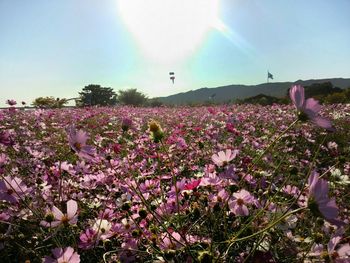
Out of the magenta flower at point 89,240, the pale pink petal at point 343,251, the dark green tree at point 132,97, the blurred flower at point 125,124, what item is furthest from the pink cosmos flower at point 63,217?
the dark green tree at point 132,97

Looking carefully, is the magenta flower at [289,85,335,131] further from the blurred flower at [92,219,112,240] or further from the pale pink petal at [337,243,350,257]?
the blurred flower at [92,219,112,240]

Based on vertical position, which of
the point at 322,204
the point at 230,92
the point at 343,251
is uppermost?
the point at 230,92

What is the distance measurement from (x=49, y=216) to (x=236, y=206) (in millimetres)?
730

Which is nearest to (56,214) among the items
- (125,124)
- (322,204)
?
(125,124)

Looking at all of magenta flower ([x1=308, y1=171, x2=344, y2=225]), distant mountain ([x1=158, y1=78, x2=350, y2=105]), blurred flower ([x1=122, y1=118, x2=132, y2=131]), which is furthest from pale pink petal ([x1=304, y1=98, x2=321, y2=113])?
distant mountain ([x1=158, y1=78, x2=350, y2=105])

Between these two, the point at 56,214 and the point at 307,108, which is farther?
the point at 56,214

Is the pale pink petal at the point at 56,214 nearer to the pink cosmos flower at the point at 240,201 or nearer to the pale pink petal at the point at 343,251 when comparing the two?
the pink cosmos flower at the point at 240,201

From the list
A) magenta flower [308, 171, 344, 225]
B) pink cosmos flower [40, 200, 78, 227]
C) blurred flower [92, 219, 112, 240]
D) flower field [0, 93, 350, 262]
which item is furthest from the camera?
blurred flower [92, 219, 112, 240]

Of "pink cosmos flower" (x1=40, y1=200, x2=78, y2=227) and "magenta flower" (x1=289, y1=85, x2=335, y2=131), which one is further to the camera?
"pink cosmos flower" (x1=40, y1=200, x2=78, y2=227)

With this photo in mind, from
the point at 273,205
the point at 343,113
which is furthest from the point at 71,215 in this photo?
the point at 343,113

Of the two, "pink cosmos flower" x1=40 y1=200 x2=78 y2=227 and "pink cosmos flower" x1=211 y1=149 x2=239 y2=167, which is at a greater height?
"pink cosmos flower" x1=211 y1=149 x2=239 y2=167

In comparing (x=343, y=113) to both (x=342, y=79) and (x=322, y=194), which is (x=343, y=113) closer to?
(x=322, y=194)

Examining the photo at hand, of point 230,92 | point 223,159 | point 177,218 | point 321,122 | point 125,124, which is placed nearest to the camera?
point 321,122

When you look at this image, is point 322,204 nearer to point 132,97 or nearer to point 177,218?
point 177,218
